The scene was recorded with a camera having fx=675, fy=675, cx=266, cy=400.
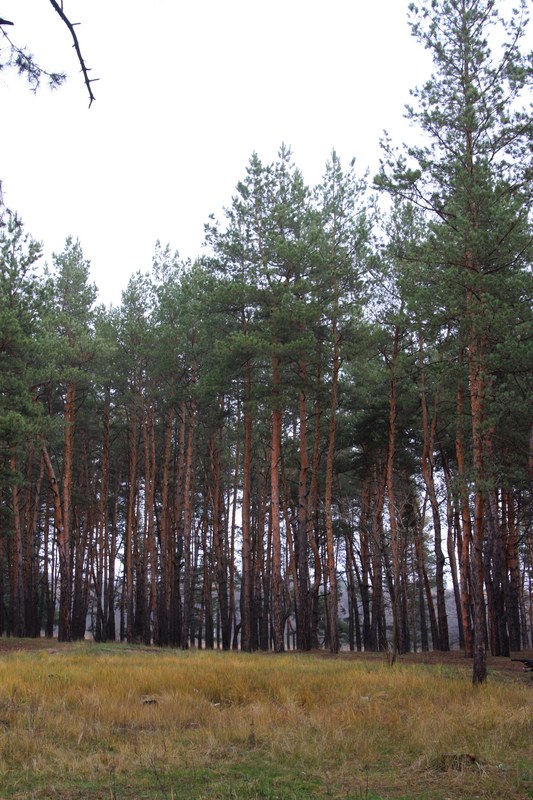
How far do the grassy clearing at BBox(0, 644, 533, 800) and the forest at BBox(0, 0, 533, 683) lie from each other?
3833 millimetres

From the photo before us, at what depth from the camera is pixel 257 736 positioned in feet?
24.3

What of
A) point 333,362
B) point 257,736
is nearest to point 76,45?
point 257,736

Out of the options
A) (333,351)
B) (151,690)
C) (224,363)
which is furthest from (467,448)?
(151,690)

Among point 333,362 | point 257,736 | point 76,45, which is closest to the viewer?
point 76,45

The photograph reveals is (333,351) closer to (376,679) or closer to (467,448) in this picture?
(467,448)

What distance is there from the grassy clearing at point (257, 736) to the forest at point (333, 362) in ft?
12.6

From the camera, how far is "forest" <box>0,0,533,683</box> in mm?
14062

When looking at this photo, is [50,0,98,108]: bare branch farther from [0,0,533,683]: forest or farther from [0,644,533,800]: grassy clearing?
[0,644,533,800]: grassy clearing

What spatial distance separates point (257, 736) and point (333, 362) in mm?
16563

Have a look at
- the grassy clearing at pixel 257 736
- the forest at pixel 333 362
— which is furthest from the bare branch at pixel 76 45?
the grassy clearing at pixel 257 736

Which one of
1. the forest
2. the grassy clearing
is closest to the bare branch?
the forest

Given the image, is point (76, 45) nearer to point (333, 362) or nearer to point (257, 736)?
point (257, 736)

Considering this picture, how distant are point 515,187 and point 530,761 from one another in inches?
436

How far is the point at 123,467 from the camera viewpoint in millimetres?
36375
